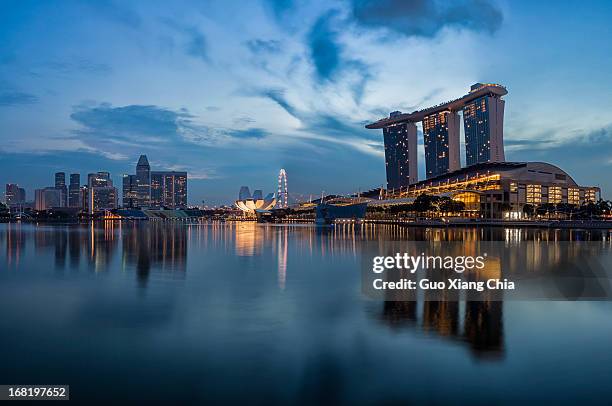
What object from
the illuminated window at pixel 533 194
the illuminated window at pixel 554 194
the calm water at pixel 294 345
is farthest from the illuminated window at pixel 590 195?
the calm water at pixel 294 345

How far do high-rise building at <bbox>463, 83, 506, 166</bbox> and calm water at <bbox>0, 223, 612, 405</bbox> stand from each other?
600 feet

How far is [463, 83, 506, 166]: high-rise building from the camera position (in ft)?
612

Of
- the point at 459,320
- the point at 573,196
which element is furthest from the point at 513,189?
the point at 459,320

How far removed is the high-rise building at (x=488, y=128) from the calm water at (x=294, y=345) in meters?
183

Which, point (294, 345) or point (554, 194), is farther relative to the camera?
point (554, 194)

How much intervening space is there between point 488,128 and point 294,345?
194025mm

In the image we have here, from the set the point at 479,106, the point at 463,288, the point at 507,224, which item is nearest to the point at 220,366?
the point at 463,288

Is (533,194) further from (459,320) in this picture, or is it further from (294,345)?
(294,345)

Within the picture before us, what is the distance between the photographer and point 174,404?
6875 mm

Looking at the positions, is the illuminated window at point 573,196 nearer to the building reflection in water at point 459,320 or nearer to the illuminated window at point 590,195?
the illuminated window at point 590,195

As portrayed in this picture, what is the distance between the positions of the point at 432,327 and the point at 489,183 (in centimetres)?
11780

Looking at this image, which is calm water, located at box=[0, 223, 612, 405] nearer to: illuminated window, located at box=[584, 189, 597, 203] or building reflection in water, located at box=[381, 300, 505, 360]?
building reflection in water, located at box=[381, 300, 505, 360]

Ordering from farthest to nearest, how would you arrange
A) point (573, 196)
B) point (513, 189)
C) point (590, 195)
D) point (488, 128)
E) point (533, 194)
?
point (488, 128), point (590, 195), point (573, 196), point (533, 194), point (513, 189)

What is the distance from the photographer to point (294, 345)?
9.82m
